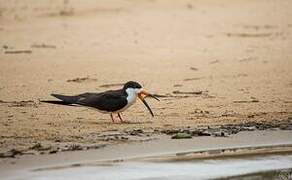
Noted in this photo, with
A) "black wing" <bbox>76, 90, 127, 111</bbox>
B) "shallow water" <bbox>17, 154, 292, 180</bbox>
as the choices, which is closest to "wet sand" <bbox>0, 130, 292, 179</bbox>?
"shallow water" <bbox>17, 154, 292, 180</bbox>

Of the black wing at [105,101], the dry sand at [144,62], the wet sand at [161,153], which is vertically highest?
the dry sand at [144,62]

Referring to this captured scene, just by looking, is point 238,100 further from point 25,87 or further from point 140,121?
point 25,87

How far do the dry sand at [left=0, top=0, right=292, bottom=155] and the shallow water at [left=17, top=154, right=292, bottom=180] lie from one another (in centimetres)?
81

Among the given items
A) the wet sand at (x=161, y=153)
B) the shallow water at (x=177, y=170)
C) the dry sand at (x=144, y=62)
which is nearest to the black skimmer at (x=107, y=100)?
the dry sand at (x=144, y=62)

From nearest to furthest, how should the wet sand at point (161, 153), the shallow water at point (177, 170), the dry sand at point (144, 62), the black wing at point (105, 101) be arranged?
the shallow water at point (177, 170), the wet sand at point (161, 153), the black wing at point (105, 101), the dry sand at point (144, 62)

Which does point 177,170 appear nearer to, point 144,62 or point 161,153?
point 161,153

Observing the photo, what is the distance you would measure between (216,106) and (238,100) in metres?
0.51

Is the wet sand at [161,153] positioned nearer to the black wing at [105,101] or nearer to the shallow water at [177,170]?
the shallow water at [177,170]

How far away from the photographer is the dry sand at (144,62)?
32.7ft

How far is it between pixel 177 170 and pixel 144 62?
6.16m

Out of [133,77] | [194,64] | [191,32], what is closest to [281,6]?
[191,32]

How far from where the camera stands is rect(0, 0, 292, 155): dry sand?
997 cm

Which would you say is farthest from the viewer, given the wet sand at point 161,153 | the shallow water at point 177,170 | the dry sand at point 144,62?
the dry sand at point 144,62

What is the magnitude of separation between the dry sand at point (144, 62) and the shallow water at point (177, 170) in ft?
2.65
